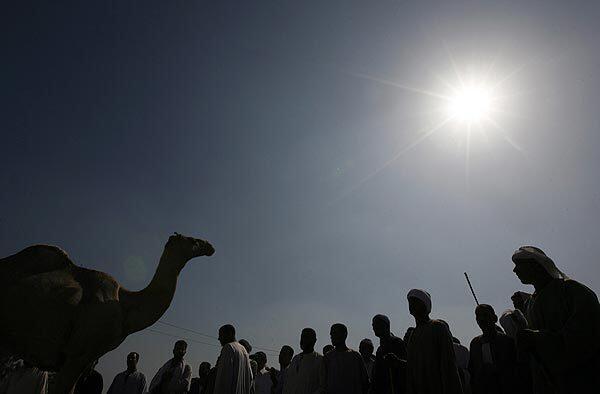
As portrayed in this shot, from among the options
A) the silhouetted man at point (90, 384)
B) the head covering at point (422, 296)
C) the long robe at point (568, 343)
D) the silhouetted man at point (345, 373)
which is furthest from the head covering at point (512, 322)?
the silhouetted man at point (90, 384)

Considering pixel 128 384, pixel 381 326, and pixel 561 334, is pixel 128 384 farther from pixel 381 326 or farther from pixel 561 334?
pixel 561 334

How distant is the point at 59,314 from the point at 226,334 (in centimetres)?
382

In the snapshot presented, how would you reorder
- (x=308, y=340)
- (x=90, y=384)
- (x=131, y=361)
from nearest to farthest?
1. (x=308, y=340)
2. (x=90, y=384)
3. (x=131, y=361)

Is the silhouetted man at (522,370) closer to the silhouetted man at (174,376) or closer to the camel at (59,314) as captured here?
the camel at (59,314)

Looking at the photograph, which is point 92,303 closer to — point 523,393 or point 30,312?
point 30,312

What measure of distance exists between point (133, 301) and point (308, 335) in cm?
371

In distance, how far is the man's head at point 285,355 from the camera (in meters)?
11.0

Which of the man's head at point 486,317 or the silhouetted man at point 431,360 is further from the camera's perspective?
the man's head at point 486,317

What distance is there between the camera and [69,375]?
5164 millimetres

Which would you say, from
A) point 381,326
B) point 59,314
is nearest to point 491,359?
point 381,326

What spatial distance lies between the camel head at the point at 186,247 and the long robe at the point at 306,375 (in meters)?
3.23

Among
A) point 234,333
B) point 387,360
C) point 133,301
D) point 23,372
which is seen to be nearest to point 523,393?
point 387,360

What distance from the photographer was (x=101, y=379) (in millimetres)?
8711

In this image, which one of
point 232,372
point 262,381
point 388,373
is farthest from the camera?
point 262,381
